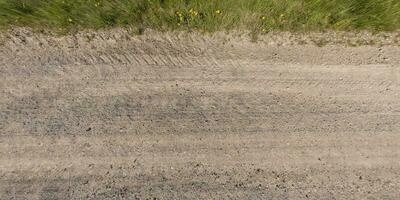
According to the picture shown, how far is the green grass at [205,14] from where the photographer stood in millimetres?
3707

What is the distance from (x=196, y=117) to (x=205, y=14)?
128 cm

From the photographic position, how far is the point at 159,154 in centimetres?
332

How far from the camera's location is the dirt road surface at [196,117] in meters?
3.26

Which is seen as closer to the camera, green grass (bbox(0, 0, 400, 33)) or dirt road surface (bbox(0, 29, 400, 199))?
dirt road surface (bbox(0, 29, 400, 199))

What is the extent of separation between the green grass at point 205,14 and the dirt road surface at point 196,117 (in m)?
0.16

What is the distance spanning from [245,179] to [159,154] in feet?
3.04

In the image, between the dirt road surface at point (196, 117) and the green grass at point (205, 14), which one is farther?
the green grass at point (205, 14)

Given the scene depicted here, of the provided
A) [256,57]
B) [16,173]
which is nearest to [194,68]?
[256,57]

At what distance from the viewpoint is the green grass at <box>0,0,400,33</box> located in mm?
3707

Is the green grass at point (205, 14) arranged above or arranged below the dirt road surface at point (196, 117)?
above

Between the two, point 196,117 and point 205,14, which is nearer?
point 196,117

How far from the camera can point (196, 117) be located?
3.47m

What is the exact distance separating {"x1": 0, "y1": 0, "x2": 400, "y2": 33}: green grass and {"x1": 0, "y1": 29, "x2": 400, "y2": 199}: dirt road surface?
0.16 meters

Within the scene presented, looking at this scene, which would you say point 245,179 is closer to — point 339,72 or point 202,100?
point 202,100
